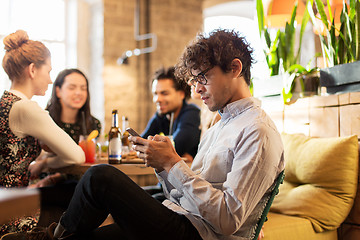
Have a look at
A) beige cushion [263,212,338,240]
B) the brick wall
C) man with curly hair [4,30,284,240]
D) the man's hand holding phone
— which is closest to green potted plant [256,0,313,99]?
beige cushion [263,212,338,240]

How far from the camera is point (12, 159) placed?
5.48 ft

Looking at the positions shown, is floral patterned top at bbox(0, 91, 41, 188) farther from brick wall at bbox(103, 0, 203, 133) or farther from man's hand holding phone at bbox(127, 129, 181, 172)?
brick wall at bbox(103, 0, 203, 133)

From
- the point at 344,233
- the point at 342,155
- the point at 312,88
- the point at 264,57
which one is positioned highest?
the point at 264,57

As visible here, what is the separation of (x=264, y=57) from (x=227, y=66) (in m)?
1.43

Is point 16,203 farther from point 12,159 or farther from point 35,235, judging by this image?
point 12,159

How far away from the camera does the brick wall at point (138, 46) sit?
5711 millimetres

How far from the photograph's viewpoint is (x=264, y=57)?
9.02ft

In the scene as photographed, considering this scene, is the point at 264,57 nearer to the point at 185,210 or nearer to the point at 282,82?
the point at 282,82

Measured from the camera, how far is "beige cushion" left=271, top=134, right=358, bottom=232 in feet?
6.01

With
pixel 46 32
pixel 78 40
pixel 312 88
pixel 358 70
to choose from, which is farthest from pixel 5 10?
pixel 358 70

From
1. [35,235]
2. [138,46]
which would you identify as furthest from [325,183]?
[138,46]

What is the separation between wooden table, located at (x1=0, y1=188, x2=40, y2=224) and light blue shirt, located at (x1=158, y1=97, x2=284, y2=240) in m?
0.61

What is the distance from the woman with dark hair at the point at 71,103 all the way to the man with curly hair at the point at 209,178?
4.46ft

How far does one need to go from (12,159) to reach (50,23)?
4621 millimetres
